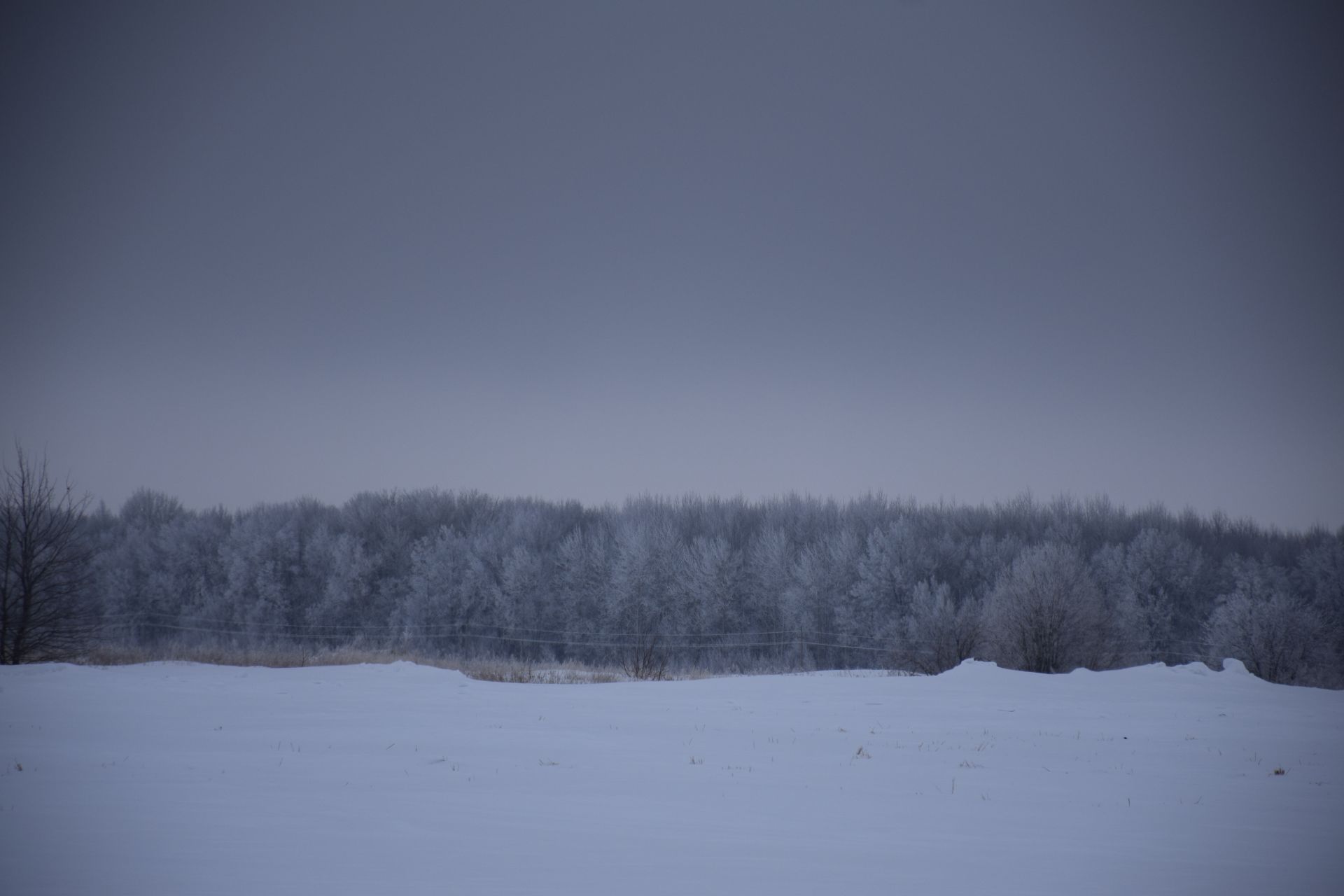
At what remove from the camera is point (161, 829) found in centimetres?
573

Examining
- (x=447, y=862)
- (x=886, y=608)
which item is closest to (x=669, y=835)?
(x=447, y=862)

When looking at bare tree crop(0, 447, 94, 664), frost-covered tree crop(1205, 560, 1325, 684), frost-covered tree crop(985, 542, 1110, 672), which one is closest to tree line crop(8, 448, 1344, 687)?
frost-covered tree crop(1205, 560, 1325, 684)

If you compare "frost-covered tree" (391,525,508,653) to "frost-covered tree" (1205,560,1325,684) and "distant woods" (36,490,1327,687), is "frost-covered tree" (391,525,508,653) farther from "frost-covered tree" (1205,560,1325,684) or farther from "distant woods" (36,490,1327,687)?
"frost-covered tree" (1205,560,1325,684)

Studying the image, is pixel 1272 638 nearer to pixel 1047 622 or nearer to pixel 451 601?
pixel 1047 622

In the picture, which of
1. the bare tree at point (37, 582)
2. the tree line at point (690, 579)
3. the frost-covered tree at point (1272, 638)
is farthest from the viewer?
the tree line at point (690, 579)

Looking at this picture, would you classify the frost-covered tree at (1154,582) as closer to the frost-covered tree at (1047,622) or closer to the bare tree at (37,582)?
the frost-covered tree at (1047,622)

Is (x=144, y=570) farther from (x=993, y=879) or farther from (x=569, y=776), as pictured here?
(x=993, y=879)

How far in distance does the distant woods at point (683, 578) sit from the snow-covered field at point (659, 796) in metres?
22.4

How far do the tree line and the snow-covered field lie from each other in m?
22.1

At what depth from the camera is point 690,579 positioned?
4478 cm

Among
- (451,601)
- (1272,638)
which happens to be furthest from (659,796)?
(451,601)

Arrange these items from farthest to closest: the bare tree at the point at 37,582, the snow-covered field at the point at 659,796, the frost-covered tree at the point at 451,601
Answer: the frost-covered tree at the point at 451,601 < the bare tree at the point at 37,582 < the snow-covered field at the point at 659,796

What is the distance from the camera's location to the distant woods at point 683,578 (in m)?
40.2

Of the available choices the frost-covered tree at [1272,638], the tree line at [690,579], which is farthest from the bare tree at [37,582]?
the frost-covered tree at [1272,638]
